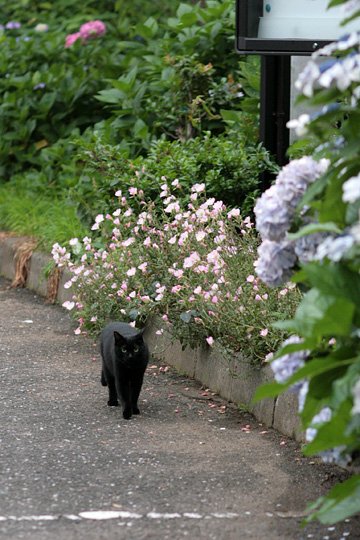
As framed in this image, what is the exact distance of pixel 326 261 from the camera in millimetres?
3734

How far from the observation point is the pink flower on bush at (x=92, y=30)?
11508mm

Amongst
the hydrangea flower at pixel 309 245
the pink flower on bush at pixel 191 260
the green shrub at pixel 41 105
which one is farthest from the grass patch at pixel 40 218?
the hydrangea flower at pixel 309 245

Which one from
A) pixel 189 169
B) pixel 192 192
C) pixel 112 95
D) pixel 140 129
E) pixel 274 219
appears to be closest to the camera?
pixel 274 219

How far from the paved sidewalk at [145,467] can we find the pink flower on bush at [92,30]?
5.57 meters

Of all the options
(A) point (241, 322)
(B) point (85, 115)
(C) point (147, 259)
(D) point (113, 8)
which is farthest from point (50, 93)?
(A) point (241, 322)

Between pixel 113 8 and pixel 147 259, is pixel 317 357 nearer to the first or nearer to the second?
pixel 147 259

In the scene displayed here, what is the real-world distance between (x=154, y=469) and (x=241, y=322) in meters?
1.12

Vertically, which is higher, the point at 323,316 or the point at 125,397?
the point at 323,316

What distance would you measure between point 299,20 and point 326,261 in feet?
11.6

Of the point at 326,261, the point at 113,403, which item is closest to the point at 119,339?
the point at 113,403

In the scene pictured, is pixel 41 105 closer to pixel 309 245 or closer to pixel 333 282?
pixel 309 245

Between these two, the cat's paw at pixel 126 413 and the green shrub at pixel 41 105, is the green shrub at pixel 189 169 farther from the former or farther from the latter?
the green shrub at pixel 41 105

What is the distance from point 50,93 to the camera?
418 inches

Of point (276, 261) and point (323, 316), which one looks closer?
point (323, 316)
